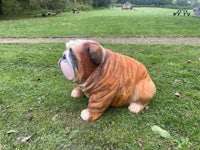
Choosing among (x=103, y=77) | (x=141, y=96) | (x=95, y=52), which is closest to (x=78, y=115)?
(x=103, y=77)

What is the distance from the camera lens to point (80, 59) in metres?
3.10

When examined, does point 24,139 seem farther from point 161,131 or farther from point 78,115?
point 161,131

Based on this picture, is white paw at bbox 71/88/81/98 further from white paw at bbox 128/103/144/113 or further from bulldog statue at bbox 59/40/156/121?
white paw at bbox 128/103/144/113

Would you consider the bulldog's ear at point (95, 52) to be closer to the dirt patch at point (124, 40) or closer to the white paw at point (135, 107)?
the white paw at point (135, 107)

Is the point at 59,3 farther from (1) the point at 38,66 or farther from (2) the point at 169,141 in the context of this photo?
(2) the point at 169,141

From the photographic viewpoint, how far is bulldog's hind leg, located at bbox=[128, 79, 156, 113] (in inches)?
143

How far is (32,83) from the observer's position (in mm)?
4816

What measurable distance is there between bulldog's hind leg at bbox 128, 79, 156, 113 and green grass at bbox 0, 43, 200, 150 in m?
0.10

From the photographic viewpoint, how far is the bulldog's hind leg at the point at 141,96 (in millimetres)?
3629

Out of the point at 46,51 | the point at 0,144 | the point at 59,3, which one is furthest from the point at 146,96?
the point at 59,3

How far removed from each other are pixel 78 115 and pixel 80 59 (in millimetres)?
961

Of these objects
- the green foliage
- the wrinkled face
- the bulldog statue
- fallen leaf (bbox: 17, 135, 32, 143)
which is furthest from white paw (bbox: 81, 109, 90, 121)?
the green foliage

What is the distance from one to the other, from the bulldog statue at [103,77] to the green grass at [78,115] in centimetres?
21

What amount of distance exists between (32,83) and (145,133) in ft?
8.02
